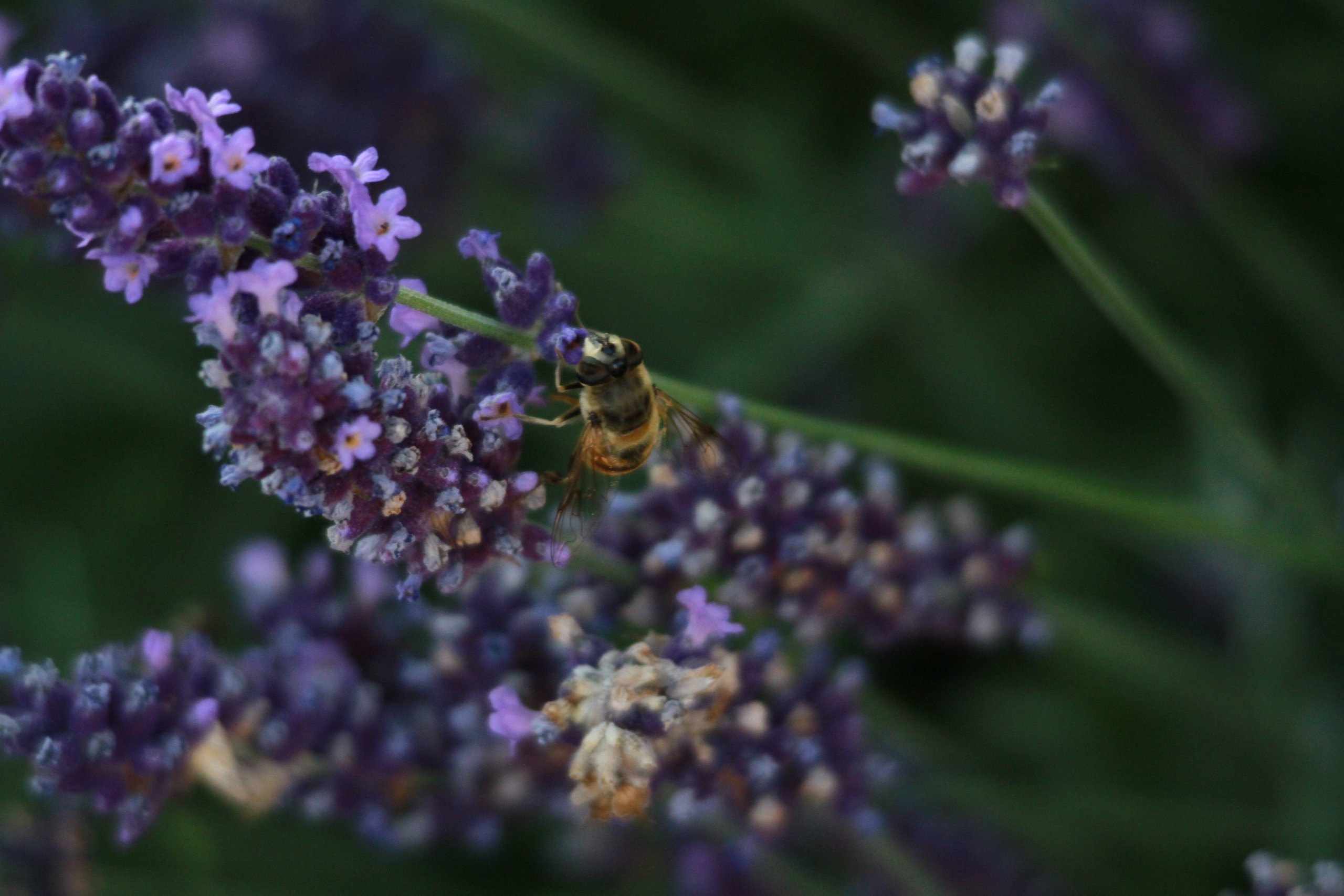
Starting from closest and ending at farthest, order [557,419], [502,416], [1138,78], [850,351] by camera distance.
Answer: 1. [502,416]
2. [557,419]
3. [1138,78]
4. [850,351]

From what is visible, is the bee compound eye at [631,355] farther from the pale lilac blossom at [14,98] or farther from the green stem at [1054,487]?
the pale lilac blossom at [14,98]

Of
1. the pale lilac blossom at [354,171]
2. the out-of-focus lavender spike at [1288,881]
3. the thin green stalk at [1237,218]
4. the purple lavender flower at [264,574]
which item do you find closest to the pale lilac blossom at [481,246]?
the pale lilac blossom at [354,171]

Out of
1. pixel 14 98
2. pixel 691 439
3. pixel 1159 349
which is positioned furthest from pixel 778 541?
pixel 14 98

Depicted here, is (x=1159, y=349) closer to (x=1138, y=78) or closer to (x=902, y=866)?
(x=902, y=866)

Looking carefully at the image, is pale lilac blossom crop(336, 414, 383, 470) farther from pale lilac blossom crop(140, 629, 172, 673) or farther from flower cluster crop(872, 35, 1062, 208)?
flower cluster crop(872, 35, 1062, 208)

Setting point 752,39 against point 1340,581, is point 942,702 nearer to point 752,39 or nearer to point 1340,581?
point 1340,581

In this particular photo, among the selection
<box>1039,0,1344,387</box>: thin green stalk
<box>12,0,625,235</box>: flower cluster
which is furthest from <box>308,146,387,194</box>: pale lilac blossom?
<box>1039,0,1344,387</box>: thin green stalk
